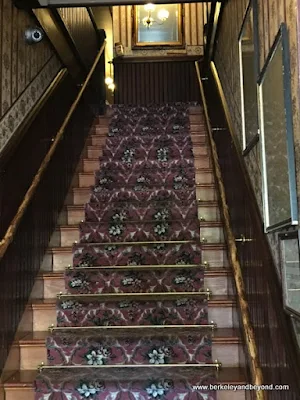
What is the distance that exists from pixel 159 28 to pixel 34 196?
635cm

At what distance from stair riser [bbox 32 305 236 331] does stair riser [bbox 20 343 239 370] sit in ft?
0.94

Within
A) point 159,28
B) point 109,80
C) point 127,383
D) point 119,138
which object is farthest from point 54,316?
point 159,28

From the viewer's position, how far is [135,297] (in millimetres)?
3338

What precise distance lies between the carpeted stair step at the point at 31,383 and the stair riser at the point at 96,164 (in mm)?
2604

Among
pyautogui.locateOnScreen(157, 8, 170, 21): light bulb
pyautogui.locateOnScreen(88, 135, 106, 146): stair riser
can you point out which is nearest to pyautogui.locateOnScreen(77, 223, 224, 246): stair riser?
pyautogui.locateOnScreen(88, 135, 106, 146): stair riser

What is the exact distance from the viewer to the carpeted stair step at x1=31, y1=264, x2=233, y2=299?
3.47 m

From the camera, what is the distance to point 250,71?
2873 millimetres

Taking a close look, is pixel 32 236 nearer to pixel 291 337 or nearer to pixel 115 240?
pixel 115 240

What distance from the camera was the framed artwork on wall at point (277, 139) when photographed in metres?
1.90

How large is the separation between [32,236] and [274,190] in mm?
1940

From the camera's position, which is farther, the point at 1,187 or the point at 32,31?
the point at 32,31

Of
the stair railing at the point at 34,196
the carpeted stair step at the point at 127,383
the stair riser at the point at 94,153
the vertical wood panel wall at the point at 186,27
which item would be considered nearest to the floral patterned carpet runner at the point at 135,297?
the carpeted stair step at the point at 127,383

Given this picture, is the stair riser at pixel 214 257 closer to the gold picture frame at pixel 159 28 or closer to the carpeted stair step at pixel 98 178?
the carpeted stair step at pixel 98 178

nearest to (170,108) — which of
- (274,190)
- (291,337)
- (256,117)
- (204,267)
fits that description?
(204,267)
